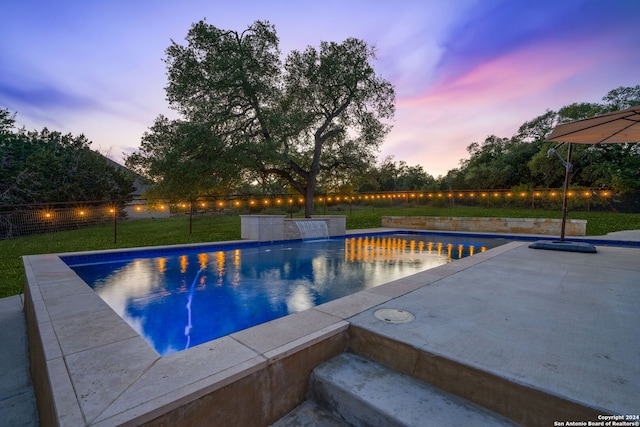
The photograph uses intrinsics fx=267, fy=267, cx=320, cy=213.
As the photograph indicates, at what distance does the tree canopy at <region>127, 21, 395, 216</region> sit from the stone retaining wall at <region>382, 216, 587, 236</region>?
3.77 meters

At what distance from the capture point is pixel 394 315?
2.52 metres

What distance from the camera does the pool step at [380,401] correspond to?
155 cm

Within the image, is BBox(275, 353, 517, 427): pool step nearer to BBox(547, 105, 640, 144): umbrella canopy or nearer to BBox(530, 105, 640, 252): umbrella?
BBox(530, 105, 640, 252): umbrella

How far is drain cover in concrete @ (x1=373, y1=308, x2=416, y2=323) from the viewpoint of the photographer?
2404 millimetres

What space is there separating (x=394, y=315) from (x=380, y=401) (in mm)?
932

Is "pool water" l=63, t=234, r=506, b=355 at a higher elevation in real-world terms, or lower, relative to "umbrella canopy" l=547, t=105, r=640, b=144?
lower

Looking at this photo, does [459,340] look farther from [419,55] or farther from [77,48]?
[77,48]

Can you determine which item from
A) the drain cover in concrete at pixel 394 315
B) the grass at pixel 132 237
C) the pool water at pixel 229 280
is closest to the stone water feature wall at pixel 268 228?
the pool water at pixel 229 280

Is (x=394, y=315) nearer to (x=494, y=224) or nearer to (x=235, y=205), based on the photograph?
(x=494, y=224)

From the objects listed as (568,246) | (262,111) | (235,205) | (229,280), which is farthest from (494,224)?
(235,205)

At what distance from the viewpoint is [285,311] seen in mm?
4066

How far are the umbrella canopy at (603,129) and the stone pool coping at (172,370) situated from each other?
497 centimetres

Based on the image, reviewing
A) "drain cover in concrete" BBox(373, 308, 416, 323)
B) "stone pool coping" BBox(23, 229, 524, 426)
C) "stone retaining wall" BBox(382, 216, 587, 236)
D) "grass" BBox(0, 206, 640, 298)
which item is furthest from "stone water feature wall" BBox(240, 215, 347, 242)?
"drain cover in concrete" BBox(373, 308, 416, 323)

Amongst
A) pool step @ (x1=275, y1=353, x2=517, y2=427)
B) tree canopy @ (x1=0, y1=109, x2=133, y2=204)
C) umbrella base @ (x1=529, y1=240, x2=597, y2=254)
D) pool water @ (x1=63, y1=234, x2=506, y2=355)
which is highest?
tree canopy @ (x1=0, y1=109, x2=133, y2=204)
